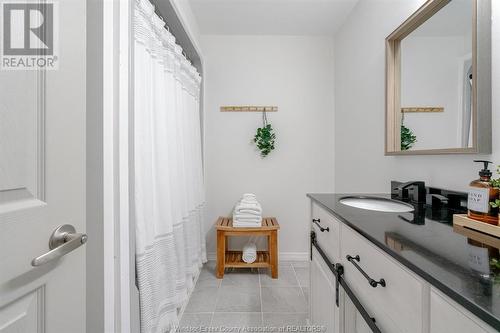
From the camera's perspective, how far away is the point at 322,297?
1.17m

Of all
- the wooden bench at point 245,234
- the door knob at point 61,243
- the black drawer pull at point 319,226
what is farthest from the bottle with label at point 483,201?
the wooden bench at point 245,234

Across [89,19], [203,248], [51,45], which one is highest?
[89,19]

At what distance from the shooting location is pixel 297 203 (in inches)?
98.6

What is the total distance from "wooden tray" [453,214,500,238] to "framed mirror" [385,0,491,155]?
37cm

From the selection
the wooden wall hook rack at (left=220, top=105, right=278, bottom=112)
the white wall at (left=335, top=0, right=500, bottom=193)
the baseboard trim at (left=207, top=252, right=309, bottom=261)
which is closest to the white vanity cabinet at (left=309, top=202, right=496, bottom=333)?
the white wall at (left=335, top=0, right=500, bottom=193)

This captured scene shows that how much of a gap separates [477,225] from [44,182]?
122 centimetres

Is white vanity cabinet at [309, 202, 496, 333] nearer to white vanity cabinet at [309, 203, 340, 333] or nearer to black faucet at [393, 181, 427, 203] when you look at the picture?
white vanity cabinet at [309, 203, 340, 333]

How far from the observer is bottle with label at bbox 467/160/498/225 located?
0.70m

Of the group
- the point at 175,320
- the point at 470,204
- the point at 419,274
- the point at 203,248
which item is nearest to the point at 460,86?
the point at 470,204

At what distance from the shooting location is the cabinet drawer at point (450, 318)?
371 mm

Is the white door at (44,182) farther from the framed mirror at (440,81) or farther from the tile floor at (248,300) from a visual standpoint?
the framed mirror at (440,81)

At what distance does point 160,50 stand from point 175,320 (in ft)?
5.41

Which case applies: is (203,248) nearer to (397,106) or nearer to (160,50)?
(160,50)

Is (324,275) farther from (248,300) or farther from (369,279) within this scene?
(248,300)
